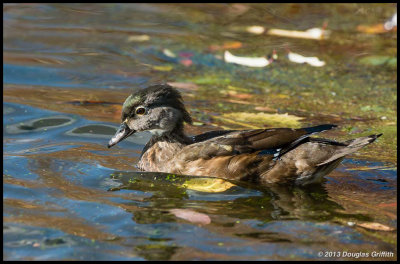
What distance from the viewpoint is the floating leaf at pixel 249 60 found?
11.0 m

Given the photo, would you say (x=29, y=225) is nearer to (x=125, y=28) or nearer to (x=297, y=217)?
(x=297, y=217)

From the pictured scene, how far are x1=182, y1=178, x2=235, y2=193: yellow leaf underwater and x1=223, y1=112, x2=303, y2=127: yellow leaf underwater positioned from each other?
1.91 m

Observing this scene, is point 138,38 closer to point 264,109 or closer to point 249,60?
point 249,60

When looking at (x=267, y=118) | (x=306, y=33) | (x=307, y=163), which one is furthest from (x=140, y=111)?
(x=306, y=33)

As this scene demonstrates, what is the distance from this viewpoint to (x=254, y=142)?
6715 mm

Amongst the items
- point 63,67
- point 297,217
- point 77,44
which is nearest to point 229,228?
point 297,217

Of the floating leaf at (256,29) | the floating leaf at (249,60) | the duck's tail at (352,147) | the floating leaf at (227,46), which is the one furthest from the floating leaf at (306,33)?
the duck's tail at (352,147)

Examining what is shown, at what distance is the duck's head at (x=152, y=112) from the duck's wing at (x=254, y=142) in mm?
656

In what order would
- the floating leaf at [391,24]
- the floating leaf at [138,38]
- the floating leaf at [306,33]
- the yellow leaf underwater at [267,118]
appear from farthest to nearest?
the floating leaf at [391,24] < the floating leaf at [306,33] < the floating leaf at [138,38] < the yellow leaf underwater at [267,118]

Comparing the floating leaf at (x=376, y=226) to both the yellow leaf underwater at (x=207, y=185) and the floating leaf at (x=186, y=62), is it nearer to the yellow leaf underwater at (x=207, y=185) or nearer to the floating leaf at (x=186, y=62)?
the yellow leaf underwater at (x=207, y=185)

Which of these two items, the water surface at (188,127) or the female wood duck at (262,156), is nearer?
the water surface at (188,127)

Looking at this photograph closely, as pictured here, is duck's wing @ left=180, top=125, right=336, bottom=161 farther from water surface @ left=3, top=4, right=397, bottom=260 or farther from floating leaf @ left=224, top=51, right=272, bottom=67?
floating leaf @ left=224, top=51, right=272, bottom=67

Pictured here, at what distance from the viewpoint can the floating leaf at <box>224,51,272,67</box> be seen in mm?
11039

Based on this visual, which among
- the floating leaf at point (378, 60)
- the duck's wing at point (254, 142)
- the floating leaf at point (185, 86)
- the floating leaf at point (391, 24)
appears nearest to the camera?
the duck's wing at point (254, 142)
